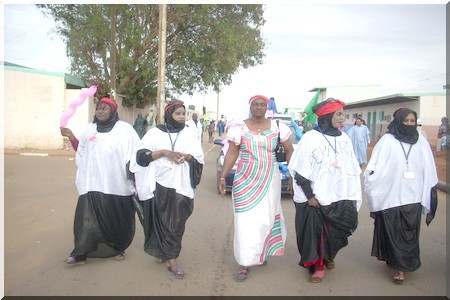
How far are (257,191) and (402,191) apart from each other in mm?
1480

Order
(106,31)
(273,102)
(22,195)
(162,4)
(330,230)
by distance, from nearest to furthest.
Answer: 1. (330,230)
2. (22,195)
3. (273,102)
4. (162,4)
5. (106,31)

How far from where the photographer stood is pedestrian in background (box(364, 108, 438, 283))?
4.40 meters

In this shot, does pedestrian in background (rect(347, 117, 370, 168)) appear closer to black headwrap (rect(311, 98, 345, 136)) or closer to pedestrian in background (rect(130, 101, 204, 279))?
black headwrap (rect(311, 98, 345, 136))

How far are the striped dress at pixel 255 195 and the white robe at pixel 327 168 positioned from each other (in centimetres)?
27

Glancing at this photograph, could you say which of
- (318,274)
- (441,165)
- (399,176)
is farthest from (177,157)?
(441,165)

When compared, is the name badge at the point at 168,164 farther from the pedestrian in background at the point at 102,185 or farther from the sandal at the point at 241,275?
the sandal at the point at 241,275

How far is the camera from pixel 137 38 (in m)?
20.3

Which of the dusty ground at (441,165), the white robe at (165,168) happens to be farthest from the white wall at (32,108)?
the white robe at (165,168)

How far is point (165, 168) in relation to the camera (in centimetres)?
455

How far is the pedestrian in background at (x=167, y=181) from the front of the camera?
14.8ft

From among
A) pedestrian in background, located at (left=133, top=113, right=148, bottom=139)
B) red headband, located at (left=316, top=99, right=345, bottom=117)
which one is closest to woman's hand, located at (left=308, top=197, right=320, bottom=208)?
red headband, located at (left=316, top=99, right=345, bottom=117)
